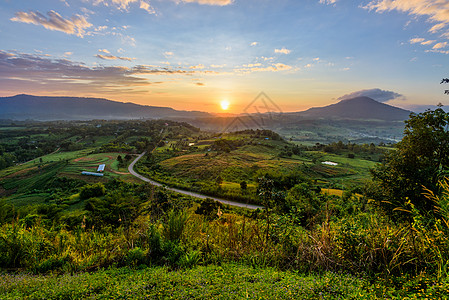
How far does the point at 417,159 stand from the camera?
31.7ft

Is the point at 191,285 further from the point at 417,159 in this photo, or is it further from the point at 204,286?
the point at 417,159

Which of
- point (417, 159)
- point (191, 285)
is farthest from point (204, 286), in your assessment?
point (417, 159)

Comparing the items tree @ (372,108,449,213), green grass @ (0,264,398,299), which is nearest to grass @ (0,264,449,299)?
green grass @ (0,264,398,299)

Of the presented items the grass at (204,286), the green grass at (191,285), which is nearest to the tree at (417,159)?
the grass at (204,286)

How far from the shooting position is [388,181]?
10148 millimetres

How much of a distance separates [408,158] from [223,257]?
10780 millimetres

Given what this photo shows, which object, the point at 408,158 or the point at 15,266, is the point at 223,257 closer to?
the point at 15,266

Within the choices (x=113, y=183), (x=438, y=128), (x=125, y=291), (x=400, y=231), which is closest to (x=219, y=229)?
(x=125, y=291)

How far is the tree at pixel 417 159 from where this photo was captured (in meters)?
8.82

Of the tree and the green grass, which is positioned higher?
the tree

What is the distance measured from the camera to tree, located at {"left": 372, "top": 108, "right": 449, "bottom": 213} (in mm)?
8820

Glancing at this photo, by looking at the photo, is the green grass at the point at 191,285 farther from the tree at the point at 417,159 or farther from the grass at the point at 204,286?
the tree at the point at 417,159

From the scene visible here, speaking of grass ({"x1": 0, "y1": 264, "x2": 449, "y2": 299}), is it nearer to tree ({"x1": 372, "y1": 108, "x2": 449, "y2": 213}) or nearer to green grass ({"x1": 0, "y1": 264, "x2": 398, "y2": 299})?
green grass ({"x1": 0, "y1": 264, "x2": 398, "y2": 299})

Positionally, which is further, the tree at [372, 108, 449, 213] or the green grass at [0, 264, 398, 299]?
the tree at [372, 108, 449, 213]
